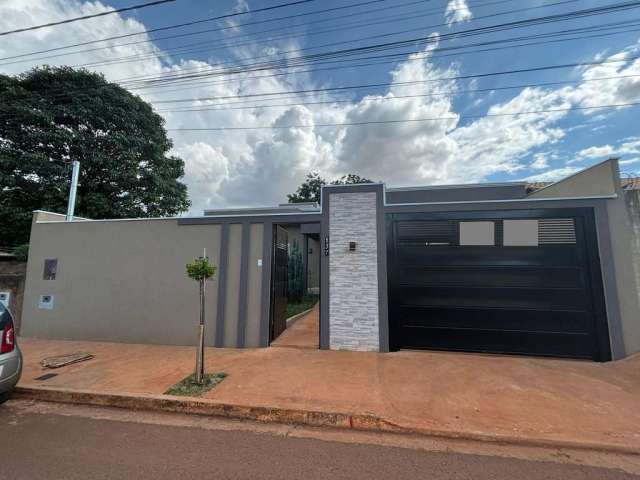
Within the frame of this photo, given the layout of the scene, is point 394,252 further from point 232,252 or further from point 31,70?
point 31,70

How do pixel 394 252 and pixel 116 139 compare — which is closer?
pixel 394 252

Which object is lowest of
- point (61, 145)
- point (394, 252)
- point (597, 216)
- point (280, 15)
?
point (394, 252)

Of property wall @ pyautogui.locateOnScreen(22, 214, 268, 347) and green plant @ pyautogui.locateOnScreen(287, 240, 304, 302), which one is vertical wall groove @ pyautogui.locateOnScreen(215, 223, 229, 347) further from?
green plant @ pyautogui.locateOnScreen(287, 240, 304, 302)

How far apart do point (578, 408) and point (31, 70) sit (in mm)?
22415

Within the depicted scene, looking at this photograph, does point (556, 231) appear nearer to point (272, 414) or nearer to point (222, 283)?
point (272, 414)

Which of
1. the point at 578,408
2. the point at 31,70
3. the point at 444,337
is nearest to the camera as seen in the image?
the point at 578,408

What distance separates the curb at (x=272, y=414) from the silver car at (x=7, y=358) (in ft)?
2.08

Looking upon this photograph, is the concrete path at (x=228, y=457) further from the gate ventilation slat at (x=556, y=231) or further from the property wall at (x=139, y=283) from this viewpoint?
the gate ventilation slat at (x=556, y=231)

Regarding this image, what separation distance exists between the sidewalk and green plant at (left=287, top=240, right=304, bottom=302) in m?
6.28

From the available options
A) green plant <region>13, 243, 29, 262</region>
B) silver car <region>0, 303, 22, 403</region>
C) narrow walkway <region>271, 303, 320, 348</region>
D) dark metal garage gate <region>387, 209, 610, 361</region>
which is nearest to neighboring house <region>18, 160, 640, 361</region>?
dark metal garage gate <region>387, 209, 610, 361</region>

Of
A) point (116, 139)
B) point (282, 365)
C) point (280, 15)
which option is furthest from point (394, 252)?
point (116, 139)

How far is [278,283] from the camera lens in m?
6.46

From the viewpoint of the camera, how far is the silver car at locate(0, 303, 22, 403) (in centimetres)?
318

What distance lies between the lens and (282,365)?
4746 millimetres
